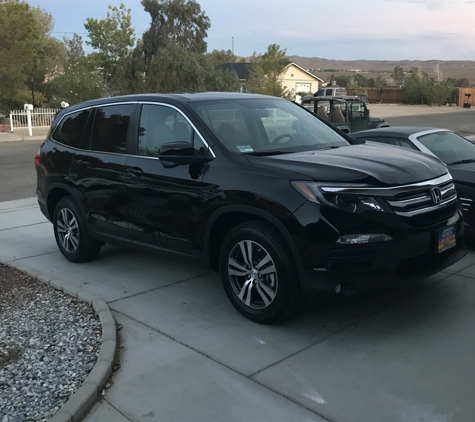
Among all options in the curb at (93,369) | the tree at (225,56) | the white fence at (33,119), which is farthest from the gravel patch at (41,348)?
the tree at (225,56)

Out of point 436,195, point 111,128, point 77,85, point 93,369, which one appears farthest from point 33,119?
point 436,195

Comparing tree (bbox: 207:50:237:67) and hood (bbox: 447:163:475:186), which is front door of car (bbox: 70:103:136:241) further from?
tree (bbox: 207:50:237:67)

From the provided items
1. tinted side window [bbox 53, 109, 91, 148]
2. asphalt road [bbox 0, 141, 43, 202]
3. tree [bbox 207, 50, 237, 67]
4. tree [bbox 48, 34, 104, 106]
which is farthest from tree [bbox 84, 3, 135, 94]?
tinted side window [bbox 53, 109, 91, 148]

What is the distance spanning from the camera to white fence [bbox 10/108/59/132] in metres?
29.6

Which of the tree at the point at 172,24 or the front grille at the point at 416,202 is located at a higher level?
the tree at the point at 172,24

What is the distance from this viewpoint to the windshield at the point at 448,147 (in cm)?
703

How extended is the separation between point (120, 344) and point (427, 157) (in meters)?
3.09

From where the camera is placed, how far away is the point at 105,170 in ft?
19.5

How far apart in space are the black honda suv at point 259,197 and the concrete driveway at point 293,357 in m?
0.41

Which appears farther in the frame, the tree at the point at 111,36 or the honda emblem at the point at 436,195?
the tree at the point at 111,36

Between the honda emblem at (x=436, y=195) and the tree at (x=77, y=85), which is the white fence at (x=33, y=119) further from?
the honda emblem at (x=436, y=195)

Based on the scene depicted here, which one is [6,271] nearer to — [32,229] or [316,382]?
[32,229]

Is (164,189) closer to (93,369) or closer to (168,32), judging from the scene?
(93,369)

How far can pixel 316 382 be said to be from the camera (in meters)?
3.81
